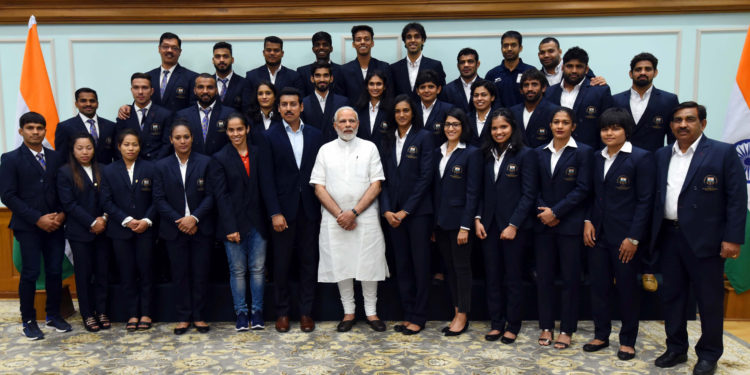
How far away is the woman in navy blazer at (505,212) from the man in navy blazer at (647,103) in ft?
2.89

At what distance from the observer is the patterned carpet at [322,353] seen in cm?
321

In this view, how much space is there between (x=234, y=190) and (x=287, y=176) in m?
0.38

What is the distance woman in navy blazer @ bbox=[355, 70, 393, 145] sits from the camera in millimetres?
3951

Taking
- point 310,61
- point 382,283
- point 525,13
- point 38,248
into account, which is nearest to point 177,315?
point 38,248

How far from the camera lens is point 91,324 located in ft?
12.9

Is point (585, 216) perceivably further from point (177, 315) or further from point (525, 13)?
point (177, 315)

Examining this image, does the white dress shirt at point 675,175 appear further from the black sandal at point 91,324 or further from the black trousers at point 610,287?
the black sandal at point 91,324

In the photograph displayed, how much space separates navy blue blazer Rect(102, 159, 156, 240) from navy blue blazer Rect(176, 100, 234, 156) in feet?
1.32

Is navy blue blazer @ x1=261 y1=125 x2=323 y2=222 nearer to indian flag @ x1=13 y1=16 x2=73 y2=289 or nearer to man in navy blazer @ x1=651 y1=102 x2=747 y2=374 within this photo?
indian flag @ x1=13 y1=16 x2=73 y2=289

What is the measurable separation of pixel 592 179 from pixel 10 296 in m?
4.90

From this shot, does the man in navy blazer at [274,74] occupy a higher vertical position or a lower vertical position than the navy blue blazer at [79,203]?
higher

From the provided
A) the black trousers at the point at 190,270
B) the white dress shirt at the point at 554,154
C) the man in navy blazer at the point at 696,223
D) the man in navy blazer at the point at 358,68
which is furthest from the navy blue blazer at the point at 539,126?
the black trousers at the point at 190,270

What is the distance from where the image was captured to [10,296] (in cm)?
487

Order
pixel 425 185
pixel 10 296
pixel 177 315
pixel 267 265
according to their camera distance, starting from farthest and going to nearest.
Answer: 1. pixel 10 296
2. pixel 267 265
3. pixel 177 315
4. pixel 425 185
